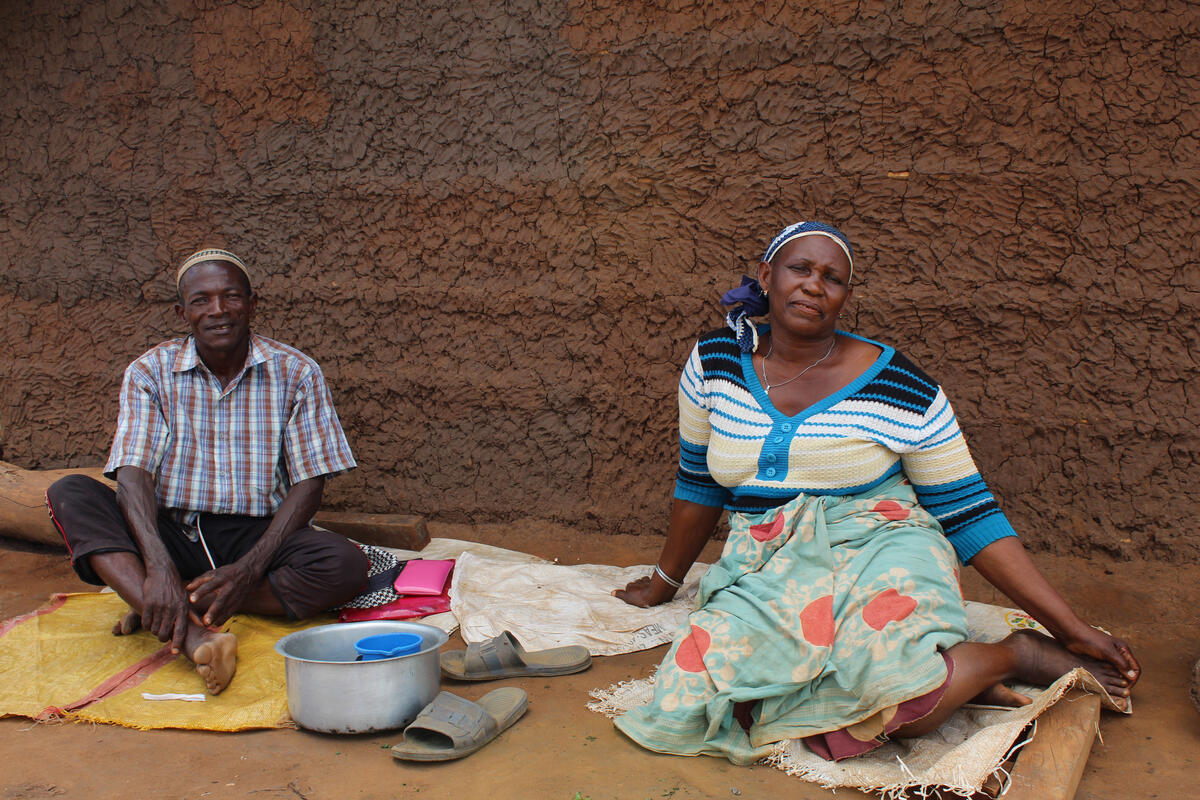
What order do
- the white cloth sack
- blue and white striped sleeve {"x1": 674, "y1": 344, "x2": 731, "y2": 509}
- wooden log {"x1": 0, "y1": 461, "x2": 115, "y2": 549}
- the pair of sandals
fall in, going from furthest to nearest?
wooden log {"x1": 0, "y1": 461, "x2": 115, "y2": 549} < the white cloth sack < blue and white striped sleeve {"x1": 674, "y1": 344, "x2": 731, "y2": 509} < the pair of sandals

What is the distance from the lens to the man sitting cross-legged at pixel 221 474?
2822 millimetres

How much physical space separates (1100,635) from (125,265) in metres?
3.88

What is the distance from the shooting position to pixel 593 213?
12.0 ft

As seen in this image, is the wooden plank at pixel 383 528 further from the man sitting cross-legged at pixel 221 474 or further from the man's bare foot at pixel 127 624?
the man's bare foot at pixel 127 624

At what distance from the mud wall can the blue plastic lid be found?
1431mm

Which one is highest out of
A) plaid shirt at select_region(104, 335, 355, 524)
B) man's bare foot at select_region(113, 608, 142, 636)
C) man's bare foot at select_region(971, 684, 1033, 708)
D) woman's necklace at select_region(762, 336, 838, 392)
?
woman's necklace at select_region(762, 336, 838, 392)

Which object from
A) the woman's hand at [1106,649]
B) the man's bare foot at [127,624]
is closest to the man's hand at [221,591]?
the man's bare foot at [127,624]

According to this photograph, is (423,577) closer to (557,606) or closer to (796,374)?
(557,606)

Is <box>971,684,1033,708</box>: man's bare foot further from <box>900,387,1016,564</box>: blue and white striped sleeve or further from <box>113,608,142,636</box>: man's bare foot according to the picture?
<box>113,608,142,636</box>: man's bare foot

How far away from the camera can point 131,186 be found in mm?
4082

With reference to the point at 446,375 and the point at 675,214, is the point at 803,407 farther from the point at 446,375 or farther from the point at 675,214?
the point at 446,375

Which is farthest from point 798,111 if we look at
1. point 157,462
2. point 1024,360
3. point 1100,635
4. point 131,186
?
point 131,186

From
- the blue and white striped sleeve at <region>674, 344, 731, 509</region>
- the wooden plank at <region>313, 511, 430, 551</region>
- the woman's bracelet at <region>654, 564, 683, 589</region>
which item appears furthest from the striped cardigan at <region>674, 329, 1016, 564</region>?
the wooden plank at <region>313, 511, 430, 551</region>

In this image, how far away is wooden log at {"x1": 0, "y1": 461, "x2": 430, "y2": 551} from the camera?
12.3 ft
